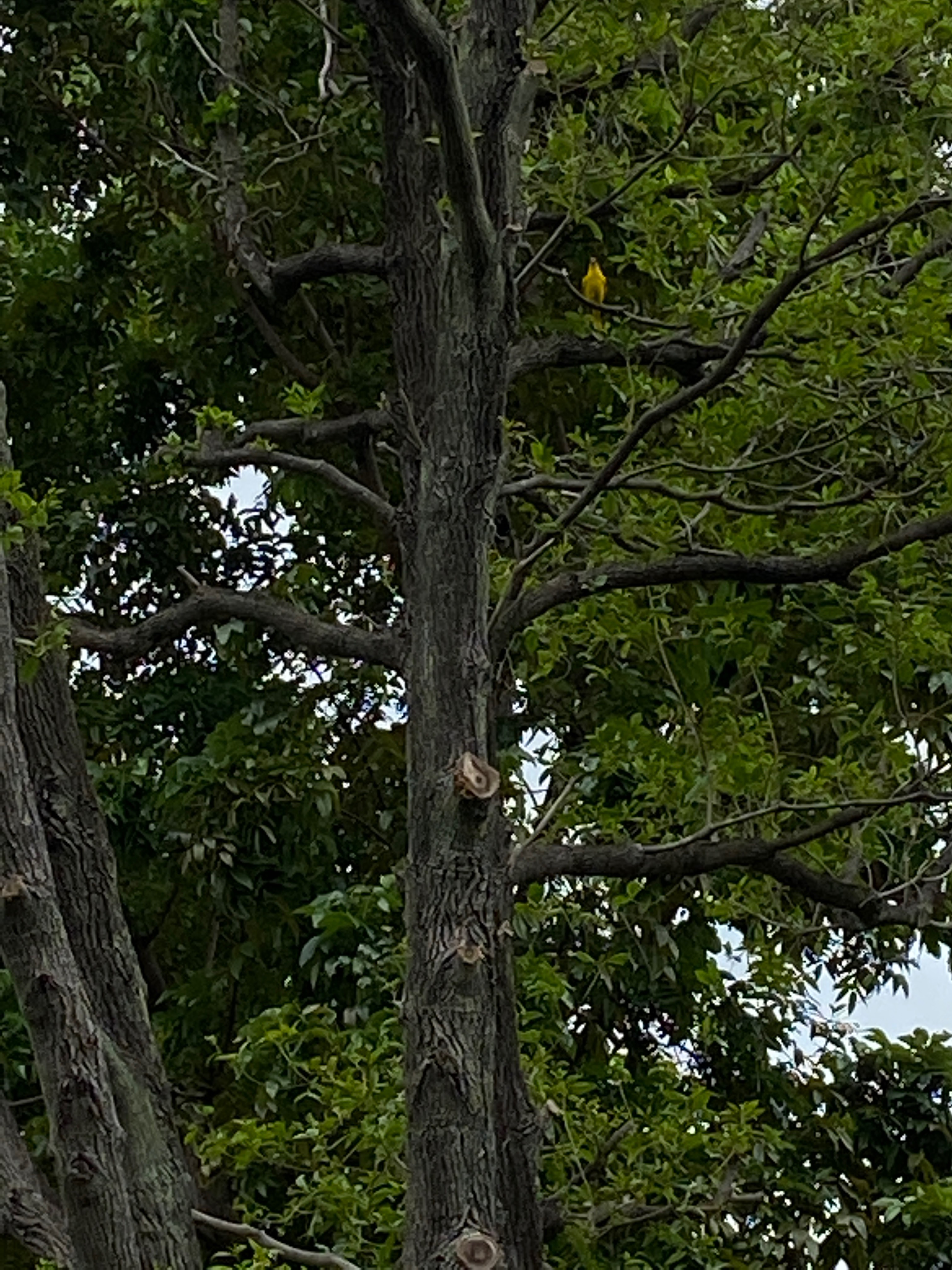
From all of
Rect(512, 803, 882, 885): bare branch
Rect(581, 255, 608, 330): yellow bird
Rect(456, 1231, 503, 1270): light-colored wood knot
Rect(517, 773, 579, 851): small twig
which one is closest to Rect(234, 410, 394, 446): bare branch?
Rect(581, 255, 608, 330): yellow bird

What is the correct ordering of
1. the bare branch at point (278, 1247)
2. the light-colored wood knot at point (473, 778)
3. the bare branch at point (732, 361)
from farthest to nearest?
1. the bare branch at point (278, 1247)
2. the bare branch at point (732, 361)
3. the light-colored wood knot at point (473, 778)

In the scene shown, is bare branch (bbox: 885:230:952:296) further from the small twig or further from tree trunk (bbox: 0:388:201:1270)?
tree trunk (bbox: 0:388:201:1270)

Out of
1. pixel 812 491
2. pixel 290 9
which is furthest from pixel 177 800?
pixel 290 9

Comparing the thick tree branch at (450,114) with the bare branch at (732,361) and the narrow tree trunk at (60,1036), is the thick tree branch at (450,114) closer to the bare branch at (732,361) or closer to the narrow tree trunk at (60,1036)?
the bare branch at (732,361)

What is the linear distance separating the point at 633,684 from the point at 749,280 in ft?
5.90

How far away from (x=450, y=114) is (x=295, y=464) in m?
1.52

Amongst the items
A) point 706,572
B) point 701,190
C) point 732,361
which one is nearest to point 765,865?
point 706,572

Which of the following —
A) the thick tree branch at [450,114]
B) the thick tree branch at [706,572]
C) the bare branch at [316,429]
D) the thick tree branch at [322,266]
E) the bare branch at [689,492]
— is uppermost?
the thick tree branch at [322,266]

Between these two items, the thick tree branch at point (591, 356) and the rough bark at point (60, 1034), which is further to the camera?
the thick tree branch at point (591, 356)

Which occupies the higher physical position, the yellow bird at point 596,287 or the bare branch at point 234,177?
the bare branch at point 234,177

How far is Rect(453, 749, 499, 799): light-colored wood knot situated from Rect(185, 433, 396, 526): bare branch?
1.09 m

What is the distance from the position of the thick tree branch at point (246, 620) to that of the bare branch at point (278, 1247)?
1.60 m

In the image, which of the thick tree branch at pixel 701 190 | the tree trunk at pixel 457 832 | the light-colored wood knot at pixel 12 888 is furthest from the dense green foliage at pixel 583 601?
the light-colored wood knot at pixel 12 888

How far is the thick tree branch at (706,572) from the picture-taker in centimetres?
506
